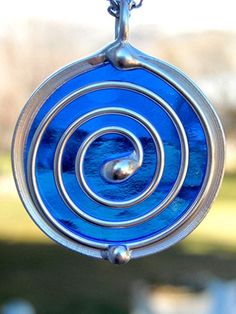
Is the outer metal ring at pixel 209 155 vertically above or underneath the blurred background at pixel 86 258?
underneath

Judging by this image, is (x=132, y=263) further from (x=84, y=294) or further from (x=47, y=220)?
(x=47, y=220)

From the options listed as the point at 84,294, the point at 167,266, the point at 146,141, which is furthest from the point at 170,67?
the point at 167,266

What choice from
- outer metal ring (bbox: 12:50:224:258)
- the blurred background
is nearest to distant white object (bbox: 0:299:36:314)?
the blurred background

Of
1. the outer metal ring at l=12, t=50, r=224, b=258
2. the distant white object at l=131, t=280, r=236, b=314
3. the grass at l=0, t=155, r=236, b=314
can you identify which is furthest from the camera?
the grass at l=0, t=155, r=236, b=314

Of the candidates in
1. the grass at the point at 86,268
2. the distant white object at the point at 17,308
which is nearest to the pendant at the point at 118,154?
the distant white object at the point at 17,308

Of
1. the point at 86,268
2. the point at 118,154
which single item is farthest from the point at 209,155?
the point at 86,268

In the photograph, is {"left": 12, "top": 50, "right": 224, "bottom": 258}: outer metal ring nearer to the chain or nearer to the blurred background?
the chain

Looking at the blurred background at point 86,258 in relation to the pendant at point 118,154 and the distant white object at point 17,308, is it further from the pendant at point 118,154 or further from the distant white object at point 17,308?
the pendant at point 118,154
